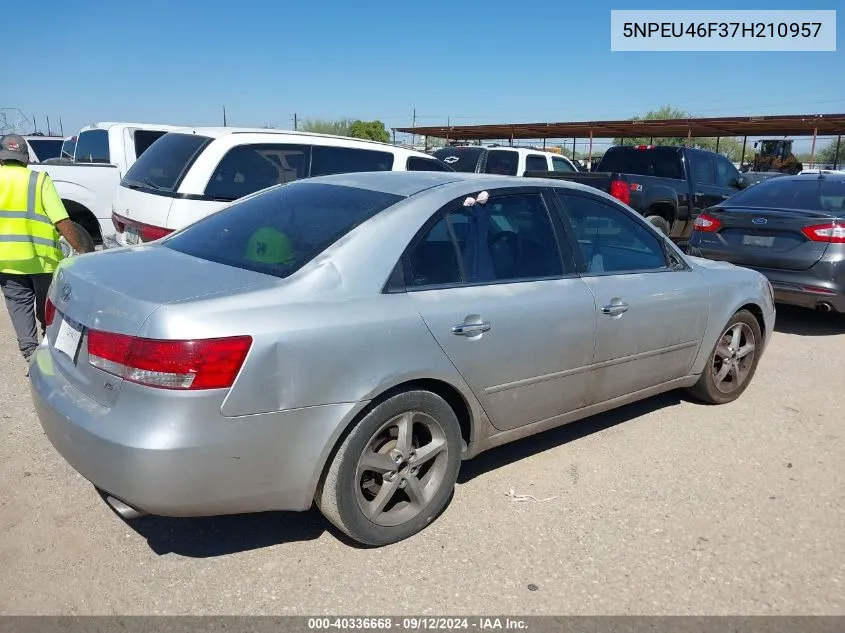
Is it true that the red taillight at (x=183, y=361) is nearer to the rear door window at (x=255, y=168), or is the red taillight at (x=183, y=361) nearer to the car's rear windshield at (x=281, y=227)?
the car's rear windshield at (x=281, y=227)

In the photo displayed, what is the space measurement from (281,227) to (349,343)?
889mm

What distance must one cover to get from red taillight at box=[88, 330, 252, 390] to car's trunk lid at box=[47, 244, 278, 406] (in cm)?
8

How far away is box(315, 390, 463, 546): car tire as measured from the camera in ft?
9.45

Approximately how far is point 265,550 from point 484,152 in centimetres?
1283

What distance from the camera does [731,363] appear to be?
5.00 meters

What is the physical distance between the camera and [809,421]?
4.81 metres

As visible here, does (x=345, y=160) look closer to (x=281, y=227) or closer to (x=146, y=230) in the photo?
(x=146, y=230)

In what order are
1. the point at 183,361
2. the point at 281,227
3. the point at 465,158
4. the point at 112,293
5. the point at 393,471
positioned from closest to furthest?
the point at 183,361
the point at 112,293
the point at 393,471
the point at 281,227
the point at 465,158

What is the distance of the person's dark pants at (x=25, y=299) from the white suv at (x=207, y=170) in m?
1.09

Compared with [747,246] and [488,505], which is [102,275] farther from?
[747,246]

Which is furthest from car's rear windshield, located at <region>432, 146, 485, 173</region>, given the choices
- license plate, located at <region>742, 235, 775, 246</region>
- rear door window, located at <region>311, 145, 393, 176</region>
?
license plate, located at <region>742, 235, 775, 246</region>

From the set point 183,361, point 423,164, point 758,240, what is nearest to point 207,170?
point 423,164

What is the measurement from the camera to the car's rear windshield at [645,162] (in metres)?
11.4

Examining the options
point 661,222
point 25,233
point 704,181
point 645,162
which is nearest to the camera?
point 25,233
